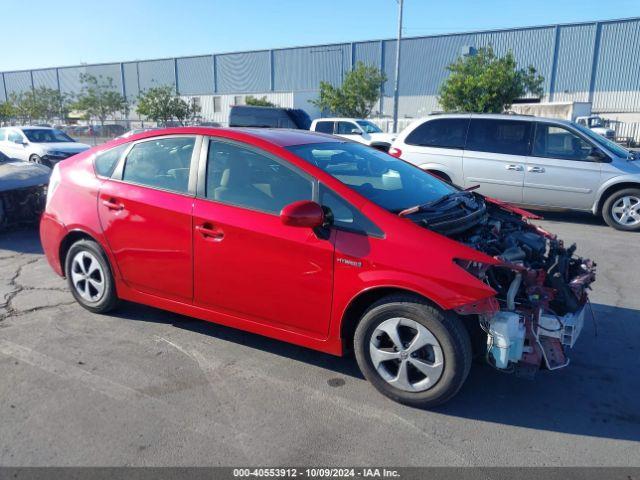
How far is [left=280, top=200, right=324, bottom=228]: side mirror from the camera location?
3.14 m

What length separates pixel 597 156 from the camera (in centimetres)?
829

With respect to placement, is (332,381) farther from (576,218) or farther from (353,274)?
(576,218)

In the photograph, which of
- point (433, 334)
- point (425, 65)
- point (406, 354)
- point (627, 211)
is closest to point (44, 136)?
point (627, 211)

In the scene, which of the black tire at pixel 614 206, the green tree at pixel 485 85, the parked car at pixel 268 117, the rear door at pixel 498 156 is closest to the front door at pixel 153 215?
the rear door at pixel 498 156

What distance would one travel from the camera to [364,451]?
9.17 ft

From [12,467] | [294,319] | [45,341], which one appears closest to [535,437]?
[294,319]

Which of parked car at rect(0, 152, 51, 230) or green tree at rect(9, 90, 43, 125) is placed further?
green tree at rect(9, 90, 43, 125)

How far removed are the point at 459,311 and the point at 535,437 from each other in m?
0.85

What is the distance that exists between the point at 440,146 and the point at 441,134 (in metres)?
0.24

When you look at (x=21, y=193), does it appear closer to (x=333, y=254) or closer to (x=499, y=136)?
(x=333, y=254)

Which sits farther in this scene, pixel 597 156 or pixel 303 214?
pixel 597 156

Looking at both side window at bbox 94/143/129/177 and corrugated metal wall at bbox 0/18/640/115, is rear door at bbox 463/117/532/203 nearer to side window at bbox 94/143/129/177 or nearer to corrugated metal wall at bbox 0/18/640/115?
side window at bbox 94/143/129/177

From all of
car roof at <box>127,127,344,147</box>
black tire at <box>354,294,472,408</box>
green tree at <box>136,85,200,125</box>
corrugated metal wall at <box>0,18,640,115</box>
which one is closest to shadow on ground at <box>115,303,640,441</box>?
black tire at <box>354,294,472,408</box>

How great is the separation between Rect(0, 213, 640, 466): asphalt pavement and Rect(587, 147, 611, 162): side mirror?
15.1 ft
